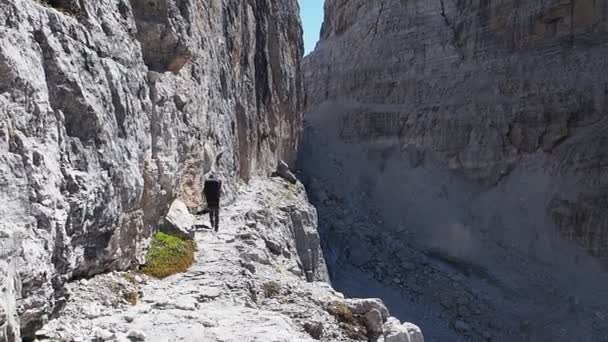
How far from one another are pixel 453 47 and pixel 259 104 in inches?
738

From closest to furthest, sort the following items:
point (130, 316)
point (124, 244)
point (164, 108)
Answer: point (130, 316), point (124, 244), point (164, 108)

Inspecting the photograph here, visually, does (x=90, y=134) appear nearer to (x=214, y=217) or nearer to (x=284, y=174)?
(x=214, y=217)

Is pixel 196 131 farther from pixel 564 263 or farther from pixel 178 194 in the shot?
pixel 564 263

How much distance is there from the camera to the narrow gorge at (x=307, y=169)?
796 cm

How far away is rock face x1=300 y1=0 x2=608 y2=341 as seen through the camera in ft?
105

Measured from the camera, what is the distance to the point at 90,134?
29.2ft

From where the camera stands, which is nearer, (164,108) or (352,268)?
(164,108)

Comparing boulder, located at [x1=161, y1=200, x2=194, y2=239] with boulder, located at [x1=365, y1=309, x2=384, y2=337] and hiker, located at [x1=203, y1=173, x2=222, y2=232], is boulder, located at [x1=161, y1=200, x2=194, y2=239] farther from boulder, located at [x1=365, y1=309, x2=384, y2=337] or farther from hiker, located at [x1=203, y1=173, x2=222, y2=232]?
boulder, located at [x1=365, y1=309, x2=384, y2=337]

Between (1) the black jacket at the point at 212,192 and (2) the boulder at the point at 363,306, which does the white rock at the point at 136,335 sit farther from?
(1) the black jacket at the point at 212,192

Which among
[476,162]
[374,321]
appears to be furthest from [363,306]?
[476,162]

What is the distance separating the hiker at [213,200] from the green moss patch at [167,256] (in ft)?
7.99

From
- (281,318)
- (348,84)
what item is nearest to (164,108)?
(281,318)

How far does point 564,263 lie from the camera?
3362cm

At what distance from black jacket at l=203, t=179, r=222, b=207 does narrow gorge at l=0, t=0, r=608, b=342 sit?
0.47m
